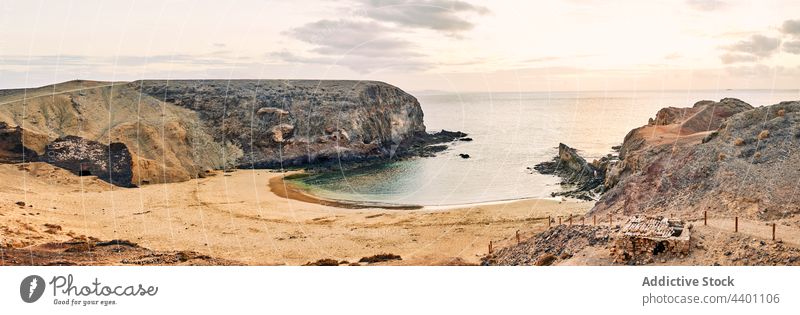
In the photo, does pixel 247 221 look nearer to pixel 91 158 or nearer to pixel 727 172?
pixel 91 158

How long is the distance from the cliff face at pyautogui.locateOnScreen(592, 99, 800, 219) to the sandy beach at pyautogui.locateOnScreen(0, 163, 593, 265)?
14.9 ft

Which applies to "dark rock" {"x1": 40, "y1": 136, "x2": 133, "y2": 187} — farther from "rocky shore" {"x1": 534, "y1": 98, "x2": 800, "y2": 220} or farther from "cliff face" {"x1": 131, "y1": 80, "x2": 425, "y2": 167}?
"rocky shore" {"x1": 534, "y1": 98, "x2": 800, "y2": 220}

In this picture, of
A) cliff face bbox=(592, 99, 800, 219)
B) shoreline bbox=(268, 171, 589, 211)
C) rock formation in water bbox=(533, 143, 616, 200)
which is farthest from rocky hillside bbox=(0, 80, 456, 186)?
cliff face bbox=(592, 99, 800, 219)

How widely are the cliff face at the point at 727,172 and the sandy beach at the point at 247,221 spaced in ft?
14.9

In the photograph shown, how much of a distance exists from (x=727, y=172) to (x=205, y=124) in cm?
4586

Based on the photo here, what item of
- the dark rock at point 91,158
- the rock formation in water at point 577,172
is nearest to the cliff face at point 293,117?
the dark rock at point 91,158

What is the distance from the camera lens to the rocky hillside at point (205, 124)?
37.6 metres

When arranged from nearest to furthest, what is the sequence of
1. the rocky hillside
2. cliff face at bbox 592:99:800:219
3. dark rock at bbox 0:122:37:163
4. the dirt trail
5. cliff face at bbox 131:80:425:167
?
the dirt trail < cliff face at bbox 592:99:800:219 < dark rock at bbox 0:122:37:163 < the rocky hillside < cliff face at bbox 131:80:425:167

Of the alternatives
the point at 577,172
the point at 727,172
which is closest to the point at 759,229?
the point at 727,172

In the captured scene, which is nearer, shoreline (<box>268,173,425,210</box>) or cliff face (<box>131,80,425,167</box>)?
shoreline (<box>268,173,425,210</box>)

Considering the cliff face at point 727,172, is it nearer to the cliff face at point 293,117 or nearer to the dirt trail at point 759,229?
the dirt trail at point 759,229

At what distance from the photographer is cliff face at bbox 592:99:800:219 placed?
1792 centimetres

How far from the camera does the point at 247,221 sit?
87.2 feet

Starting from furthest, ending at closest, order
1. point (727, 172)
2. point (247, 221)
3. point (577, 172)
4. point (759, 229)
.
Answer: point (577, 172) → point (247, 221) → point (727, 172) → point (759, 229)
